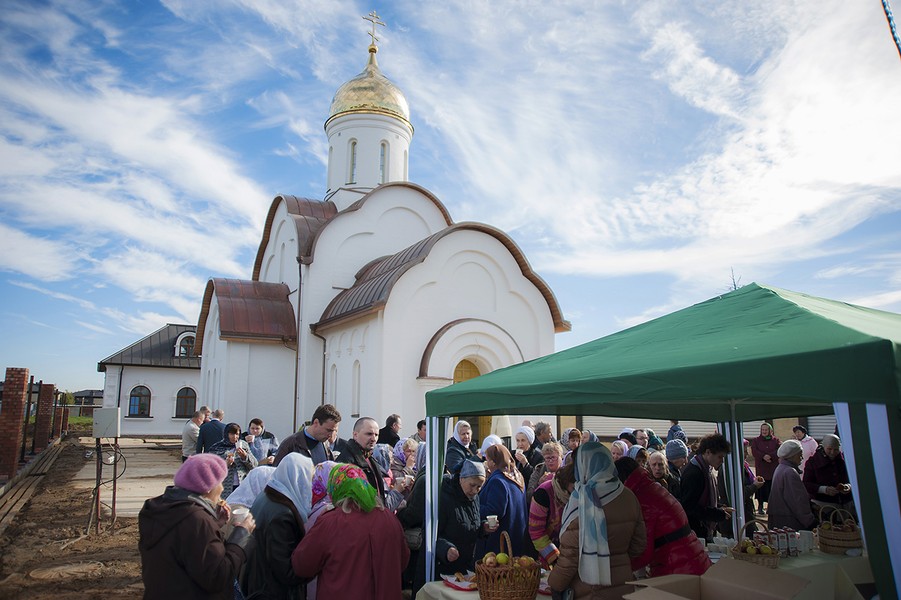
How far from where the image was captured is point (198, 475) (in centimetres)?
324

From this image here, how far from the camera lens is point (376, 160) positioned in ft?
70.7

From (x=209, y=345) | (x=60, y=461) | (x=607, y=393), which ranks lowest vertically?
(x=60, y=461)

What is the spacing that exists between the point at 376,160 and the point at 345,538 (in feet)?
62.5

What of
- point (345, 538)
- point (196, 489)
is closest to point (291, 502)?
point (345, 538)

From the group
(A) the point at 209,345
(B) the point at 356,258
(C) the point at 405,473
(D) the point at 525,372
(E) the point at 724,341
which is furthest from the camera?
(A) the point at 209,345

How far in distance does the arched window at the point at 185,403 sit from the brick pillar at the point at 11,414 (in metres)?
20.7

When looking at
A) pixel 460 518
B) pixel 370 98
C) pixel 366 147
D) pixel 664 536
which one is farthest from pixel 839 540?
pixel 370 98

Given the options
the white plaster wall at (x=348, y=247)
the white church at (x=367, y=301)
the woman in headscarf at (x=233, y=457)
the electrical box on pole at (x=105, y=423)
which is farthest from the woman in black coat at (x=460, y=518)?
the white plaster wall at (x=348, y=247)

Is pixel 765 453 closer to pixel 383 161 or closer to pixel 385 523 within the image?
pixel 385 523

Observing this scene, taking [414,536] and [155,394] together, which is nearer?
[414,536]

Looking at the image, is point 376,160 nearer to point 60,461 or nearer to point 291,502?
point 60,461

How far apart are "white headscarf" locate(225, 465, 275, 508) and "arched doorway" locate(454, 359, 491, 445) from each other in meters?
10.8

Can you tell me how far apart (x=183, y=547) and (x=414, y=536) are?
8.05 feet

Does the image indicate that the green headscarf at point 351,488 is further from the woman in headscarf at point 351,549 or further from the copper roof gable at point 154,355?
the copper roof gable at point 154,355
